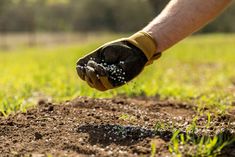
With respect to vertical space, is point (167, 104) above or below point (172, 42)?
below

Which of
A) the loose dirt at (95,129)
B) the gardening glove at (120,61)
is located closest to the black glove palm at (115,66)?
the gardening glove at (120,61)

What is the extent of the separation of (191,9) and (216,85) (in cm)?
438

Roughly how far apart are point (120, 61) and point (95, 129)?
0.46 metres

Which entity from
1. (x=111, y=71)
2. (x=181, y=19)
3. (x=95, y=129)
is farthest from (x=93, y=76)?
(x=181, y=19)

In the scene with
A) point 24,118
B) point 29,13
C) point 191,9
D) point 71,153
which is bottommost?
point 71,153

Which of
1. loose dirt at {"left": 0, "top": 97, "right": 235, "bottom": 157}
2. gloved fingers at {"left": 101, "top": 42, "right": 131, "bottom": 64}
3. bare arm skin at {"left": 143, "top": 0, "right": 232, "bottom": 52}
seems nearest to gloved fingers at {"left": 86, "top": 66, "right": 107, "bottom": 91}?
gloved fingers at {"left": 101, "top": 42, "right": 131, "bottom": 64}

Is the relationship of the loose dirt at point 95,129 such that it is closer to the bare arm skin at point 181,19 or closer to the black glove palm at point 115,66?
the black glove palm at point 115,66

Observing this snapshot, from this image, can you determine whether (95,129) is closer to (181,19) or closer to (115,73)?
(115,73)

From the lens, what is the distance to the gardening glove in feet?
10.6

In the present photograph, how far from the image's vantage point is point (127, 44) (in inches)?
129

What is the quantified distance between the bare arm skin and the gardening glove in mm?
74

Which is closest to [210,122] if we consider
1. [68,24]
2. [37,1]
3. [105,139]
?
[105,139]

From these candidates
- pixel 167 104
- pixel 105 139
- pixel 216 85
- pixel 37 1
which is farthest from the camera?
pixel 37 1

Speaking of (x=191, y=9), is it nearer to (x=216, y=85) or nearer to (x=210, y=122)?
(x=210, y=122)
